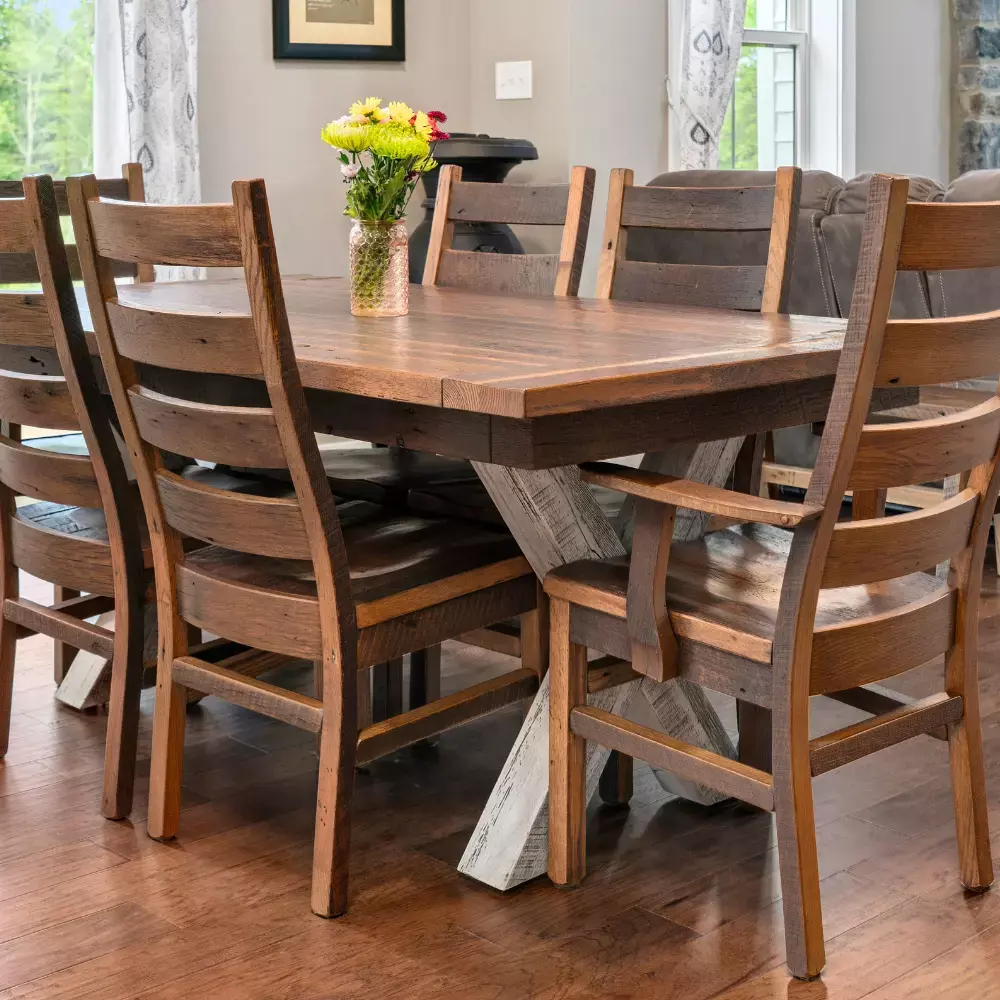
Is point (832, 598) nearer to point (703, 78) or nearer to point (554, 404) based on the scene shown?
point (554, 404)

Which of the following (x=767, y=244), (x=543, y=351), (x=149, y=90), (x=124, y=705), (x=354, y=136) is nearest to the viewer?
(x=543, y=351)

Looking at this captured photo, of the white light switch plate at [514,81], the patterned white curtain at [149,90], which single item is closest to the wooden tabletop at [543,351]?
the patterned white curtain at [149,90]

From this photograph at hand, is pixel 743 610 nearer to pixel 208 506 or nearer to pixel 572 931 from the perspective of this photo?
pixel 572 931

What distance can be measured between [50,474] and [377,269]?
0.64m

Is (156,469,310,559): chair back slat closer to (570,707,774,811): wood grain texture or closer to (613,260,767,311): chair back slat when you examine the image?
(570,707,774,811): wood grain texture

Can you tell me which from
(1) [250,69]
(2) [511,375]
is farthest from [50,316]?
(1) [250,69]

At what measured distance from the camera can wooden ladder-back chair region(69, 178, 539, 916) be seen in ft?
5.69

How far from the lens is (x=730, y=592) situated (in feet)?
6.02

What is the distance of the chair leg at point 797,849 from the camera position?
1.65 m

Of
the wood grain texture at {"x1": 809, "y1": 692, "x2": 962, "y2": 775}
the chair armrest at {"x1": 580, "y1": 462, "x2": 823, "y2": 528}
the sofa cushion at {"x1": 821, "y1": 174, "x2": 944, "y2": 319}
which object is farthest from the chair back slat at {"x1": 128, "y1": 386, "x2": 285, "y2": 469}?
the sofa cushion at {"x1": 821, "y1": 174, "x2": 944, "y2": 319}

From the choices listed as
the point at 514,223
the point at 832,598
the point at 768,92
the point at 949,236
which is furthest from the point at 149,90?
the point at 949,236

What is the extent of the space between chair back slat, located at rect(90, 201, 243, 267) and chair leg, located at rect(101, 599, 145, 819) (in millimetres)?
582

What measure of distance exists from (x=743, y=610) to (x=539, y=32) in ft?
12.8

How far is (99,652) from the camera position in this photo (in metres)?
2.22
